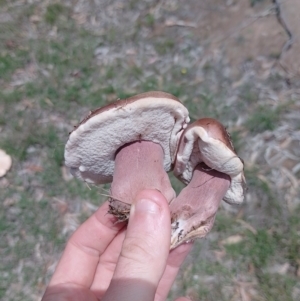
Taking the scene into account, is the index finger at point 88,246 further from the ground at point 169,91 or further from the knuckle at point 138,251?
the knuckle at point 138,251

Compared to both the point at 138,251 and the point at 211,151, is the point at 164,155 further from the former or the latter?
the point at 138,251

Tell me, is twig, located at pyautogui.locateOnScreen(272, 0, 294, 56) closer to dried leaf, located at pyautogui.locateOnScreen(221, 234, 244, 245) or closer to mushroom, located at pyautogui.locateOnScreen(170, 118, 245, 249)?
dried leaf, located at pyautogui.locateOnScreen(221, 234, 244, 245)

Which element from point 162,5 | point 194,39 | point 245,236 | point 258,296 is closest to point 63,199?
point 245,236

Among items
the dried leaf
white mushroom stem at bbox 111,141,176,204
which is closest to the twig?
the dried leaf

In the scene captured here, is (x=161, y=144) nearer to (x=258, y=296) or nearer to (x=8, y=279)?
(x=258, y=296)

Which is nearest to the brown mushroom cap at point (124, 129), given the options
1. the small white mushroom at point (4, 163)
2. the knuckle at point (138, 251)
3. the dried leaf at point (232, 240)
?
the knuckle at point (138, 251)

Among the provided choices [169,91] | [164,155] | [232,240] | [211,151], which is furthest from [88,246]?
[169,91]
